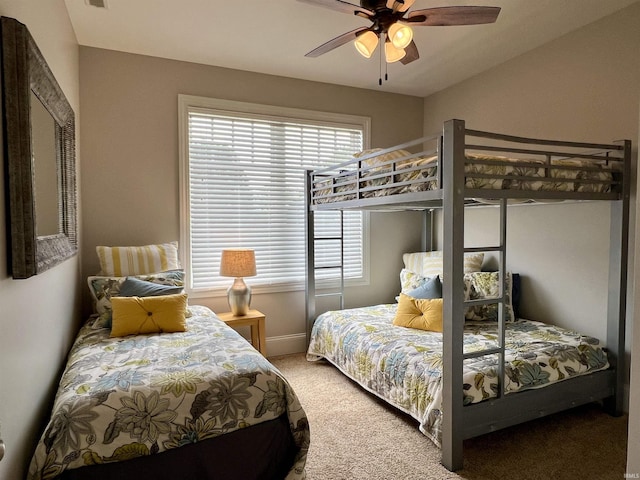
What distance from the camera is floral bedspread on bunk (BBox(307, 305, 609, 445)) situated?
7.11ft

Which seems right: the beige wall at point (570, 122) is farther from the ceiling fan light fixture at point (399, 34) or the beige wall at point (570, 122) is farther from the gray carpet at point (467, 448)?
the ceiling fan light fixture at point (399, 34)

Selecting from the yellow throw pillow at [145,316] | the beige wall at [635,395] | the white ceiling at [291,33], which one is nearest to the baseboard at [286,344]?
the yellow throw pillow at [145,316]

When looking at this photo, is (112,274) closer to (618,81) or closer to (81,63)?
(81,63)

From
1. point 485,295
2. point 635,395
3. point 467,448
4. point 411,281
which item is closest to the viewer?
point 635,395

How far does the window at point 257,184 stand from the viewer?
11.3 ft

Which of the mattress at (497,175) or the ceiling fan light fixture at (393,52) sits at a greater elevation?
the ceiling fan light fixture at (393,52)

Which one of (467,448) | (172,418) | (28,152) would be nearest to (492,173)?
(467,448)

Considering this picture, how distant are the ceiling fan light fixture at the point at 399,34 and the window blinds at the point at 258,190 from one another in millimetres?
1768

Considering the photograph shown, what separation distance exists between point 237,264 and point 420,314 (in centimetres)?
151

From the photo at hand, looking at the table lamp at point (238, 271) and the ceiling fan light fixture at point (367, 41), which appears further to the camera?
the table lamp at point (238, 271)

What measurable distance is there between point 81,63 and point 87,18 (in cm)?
51

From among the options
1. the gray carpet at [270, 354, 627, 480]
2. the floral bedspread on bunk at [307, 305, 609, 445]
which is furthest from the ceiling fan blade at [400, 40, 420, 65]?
the gray carpet at [270, 354, 627, 480]

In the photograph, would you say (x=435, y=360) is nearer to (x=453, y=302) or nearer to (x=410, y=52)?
(x=453, y=302)

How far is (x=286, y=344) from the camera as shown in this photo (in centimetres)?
381
